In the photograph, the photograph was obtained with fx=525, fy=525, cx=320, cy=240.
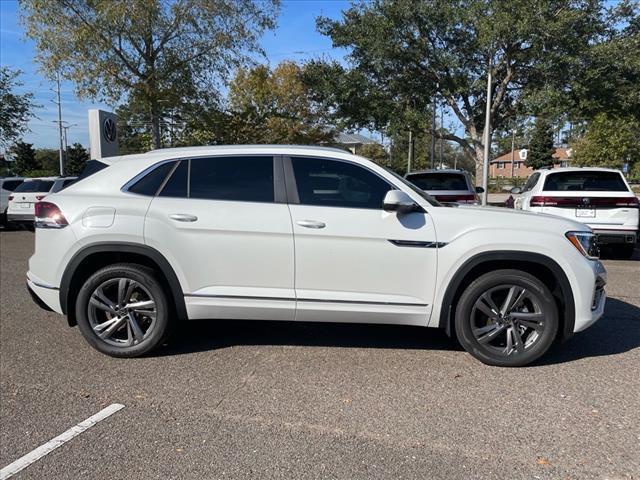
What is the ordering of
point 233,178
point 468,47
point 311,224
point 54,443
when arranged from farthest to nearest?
point 468,47, point 233,178, point 311,224, point 54,443

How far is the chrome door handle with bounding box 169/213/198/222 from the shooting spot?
4246 millimetres

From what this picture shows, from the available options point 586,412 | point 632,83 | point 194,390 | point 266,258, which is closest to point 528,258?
point 586,412

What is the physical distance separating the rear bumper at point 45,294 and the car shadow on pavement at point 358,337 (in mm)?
937

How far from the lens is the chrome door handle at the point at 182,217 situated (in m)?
4.25

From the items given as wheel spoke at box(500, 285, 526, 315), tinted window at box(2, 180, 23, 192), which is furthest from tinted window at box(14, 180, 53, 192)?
wheel spoke at box(500, 285, 526, 315)

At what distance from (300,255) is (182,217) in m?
1.01

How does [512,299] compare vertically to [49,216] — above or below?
below

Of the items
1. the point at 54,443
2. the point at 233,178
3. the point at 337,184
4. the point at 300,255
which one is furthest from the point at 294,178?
the point at 54,443

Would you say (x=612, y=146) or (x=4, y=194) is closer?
(x=4, y=194)

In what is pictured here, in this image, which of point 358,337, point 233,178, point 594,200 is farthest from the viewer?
point 594,200

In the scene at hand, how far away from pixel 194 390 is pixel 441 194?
24.9 ft

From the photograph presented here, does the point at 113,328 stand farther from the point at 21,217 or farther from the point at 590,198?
the point at 21,217

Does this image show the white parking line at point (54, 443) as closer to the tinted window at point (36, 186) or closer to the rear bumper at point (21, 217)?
the rear bumper at point (21, 217)

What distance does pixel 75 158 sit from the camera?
7144 cm
